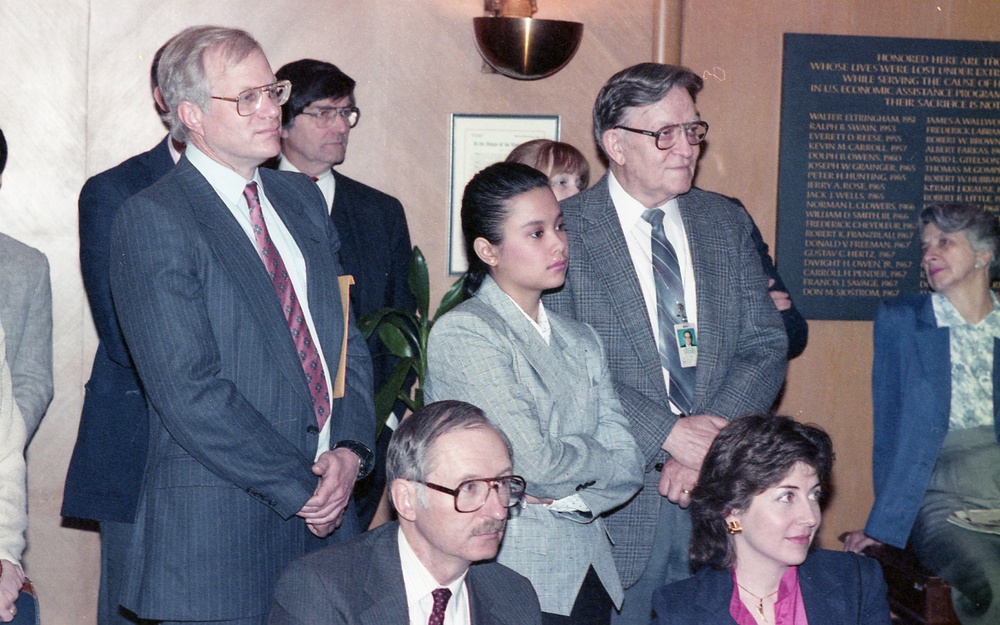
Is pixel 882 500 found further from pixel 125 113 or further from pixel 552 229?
pixel 125 113

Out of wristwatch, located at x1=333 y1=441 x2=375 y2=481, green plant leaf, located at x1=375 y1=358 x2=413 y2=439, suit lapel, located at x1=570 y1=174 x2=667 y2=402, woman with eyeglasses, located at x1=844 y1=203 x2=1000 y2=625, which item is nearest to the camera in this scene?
wristwatch, located at x1=333 y1=441 x2=375 y2=481

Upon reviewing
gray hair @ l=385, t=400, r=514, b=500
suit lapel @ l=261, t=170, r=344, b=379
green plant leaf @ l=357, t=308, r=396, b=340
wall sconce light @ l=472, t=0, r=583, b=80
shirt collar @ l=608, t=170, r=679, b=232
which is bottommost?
gray hair @ l=385, t=400, r=514, b=500

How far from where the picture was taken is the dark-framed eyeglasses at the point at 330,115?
3.76 meters

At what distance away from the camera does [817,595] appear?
2.43 m

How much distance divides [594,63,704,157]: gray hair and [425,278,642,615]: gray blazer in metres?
0.68

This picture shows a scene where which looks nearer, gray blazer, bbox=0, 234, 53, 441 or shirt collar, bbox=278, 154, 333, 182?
gray blazer, bbox=0, 234, 53, 441

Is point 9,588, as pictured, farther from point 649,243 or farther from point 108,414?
point 649,243

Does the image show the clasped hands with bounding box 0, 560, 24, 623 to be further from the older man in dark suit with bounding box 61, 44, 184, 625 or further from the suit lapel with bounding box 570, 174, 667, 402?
the suit lapel with bounding box 570, 174, 667, 402

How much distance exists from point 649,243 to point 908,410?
52.7 inches

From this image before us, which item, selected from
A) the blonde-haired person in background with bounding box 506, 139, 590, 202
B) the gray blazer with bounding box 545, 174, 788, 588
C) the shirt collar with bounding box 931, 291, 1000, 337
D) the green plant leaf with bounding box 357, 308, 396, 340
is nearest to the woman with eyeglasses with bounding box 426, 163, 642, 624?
the gray blazer with bounding box 545, 174, 788, 588

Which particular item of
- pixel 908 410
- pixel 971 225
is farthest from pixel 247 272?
pixel 971 225

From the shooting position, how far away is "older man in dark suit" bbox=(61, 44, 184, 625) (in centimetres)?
313

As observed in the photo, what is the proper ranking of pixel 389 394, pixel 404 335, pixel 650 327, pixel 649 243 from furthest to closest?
pixel 404 335
pixel 389 394
pixel 649 243
pixel 650 327

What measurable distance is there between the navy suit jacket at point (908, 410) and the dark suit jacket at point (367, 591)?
209 centimetres
